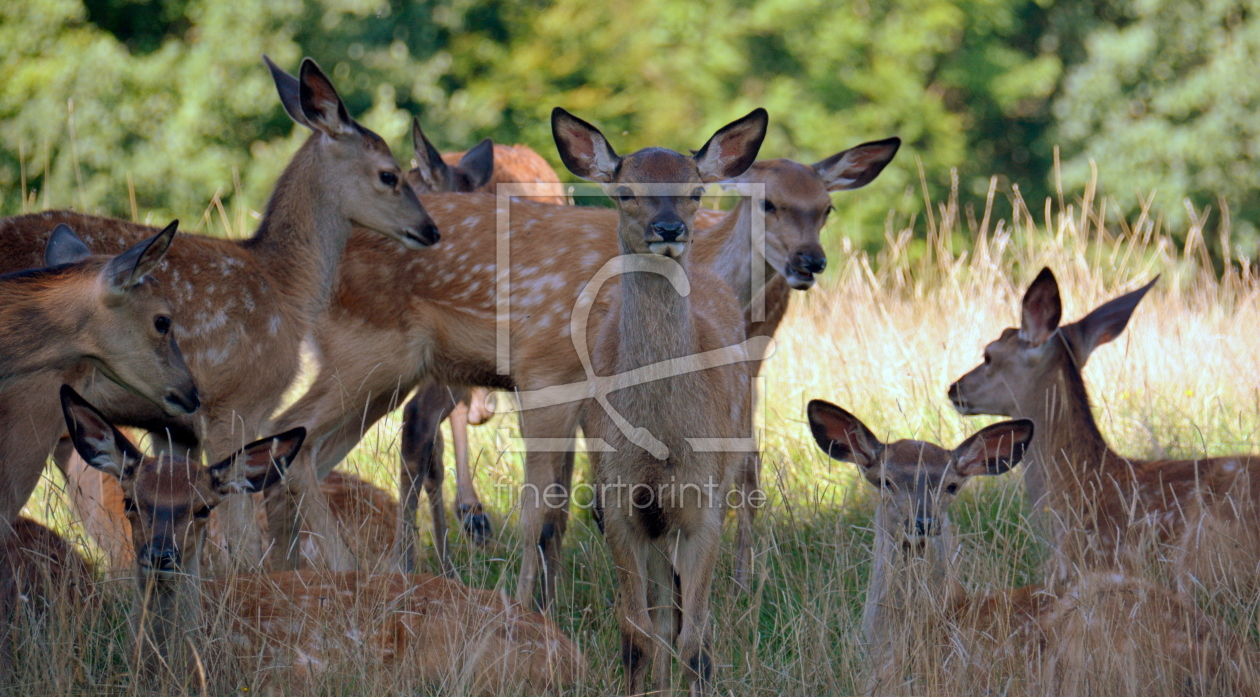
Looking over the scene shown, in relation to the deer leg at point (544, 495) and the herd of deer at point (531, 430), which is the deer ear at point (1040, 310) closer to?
the herd of deer at point (531, 430)

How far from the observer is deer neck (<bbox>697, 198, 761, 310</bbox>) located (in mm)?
5801

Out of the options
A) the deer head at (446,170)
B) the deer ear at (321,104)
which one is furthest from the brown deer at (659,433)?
the deer head at (446,170)

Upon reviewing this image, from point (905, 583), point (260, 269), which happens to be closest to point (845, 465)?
point (905, 583)

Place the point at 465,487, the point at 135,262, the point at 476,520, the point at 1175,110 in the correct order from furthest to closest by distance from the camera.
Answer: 1. the point at 1175,110
2. the point at 465,487
3. the point at 476,520
4. the point at 135,262

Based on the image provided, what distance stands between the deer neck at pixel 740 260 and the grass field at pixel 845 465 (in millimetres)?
815

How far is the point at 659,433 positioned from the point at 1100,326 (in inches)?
91.1

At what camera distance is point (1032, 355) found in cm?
528

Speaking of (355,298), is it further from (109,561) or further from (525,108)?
(525,108)

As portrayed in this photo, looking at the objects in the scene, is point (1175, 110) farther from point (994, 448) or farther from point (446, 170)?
point (994, 448)

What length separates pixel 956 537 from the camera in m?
4.54

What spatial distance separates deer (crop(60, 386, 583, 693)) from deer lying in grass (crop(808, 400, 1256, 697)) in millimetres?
1017

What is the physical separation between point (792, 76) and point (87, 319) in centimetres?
1424

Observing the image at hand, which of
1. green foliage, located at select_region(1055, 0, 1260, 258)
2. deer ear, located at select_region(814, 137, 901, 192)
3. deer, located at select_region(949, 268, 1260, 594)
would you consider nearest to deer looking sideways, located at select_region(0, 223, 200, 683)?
deer, located at select_region(949, 268, 1260, 594)

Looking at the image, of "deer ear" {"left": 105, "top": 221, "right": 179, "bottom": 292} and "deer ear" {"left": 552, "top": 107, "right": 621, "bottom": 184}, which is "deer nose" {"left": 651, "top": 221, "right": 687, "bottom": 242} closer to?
"deer ear" {"left": 552, "top": 107, "right": 621, "bottom": 184}
